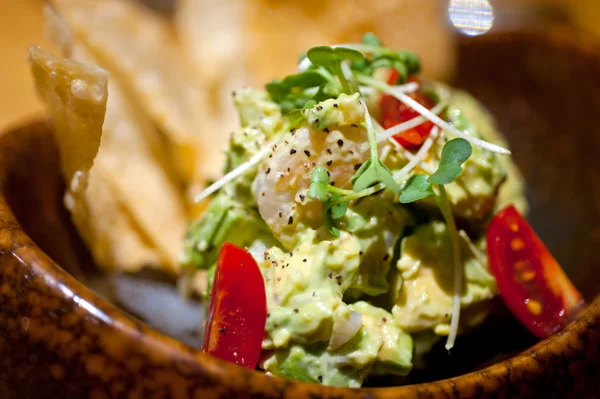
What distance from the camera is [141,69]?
1.70 m

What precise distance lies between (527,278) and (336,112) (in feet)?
1.44

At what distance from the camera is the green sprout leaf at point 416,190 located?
87 centimetres

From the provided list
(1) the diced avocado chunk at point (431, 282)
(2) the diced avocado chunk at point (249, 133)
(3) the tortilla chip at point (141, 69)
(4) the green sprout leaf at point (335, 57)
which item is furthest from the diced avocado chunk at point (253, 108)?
(3) the tortilla chip at point (141, 69)

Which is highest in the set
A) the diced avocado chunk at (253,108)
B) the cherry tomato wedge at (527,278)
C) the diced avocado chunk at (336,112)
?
the diced avocado chunk at (336,112)

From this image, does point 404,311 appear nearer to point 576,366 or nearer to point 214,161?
point 576,366

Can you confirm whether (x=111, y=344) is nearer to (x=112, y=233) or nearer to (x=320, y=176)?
(x=320, y=176)

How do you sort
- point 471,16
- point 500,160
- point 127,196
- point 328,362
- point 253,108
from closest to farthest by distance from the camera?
point 328,362, point 253,108, point 471,16, point 500,160, point 127,196

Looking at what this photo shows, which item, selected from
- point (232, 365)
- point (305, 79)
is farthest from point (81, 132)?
point (232, 365)

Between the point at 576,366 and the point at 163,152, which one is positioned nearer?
the point at 576,366

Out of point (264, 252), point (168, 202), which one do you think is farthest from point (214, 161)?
point (264, 252)

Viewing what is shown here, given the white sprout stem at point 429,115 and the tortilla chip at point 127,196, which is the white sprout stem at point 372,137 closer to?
the white sprout stem at point 429,115

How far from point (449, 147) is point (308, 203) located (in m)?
0.24

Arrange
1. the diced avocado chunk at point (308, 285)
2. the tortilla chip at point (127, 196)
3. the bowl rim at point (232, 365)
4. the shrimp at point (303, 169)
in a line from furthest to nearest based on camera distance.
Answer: the tortilla chip at point (127, 196), the shrimp at point (303, 169), the diced avocado chunk at point (308, 285), the bowl rim at point (232, 365)

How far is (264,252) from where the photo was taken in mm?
936
